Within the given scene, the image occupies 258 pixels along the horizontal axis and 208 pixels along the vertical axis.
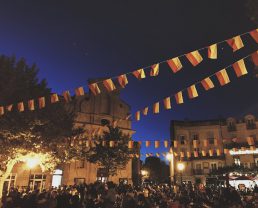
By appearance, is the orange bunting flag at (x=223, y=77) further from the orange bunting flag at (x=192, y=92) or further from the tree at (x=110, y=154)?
the tree at (x=110, y=154)

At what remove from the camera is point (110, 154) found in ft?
93.6

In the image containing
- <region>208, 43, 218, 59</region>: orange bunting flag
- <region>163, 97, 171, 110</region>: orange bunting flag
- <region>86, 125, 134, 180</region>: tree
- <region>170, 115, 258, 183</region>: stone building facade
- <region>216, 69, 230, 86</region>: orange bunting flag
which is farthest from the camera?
<region>170, 115, 258, 183</region>: stone building facade

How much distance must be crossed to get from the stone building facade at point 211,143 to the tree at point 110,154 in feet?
48.5

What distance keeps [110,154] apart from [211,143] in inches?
873

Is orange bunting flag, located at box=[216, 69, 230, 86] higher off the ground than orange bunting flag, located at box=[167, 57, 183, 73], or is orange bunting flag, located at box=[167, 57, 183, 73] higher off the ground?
orange bunting flag, located at box=[167, 57, 183, 73]

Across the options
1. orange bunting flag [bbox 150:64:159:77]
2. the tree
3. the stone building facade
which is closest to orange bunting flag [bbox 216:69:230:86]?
orange bunting flag [bbox 150:64:159:77]

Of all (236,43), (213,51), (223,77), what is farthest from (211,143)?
(236,43)

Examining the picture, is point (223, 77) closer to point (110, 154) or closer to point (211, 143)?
point (110, 154)

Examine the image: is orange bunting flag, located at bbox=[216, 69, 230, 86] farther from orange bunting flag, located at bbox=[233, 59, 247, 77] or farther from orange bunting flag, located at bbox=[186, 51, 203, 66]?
orange bunting flag, located at bbox=[186, 51, 203, 66]

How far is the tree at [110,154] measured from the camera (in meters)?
28.5

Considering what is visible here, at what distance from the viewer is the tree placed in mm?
28484

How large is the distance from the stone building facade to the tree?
48.5ft

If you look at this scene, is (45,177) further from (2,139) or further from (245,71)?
(245,71)

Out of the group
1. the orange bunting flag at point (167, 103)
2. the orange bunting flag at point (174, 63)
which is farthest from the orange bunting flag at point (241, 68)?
the orange bunting flag at point (167, 103)
